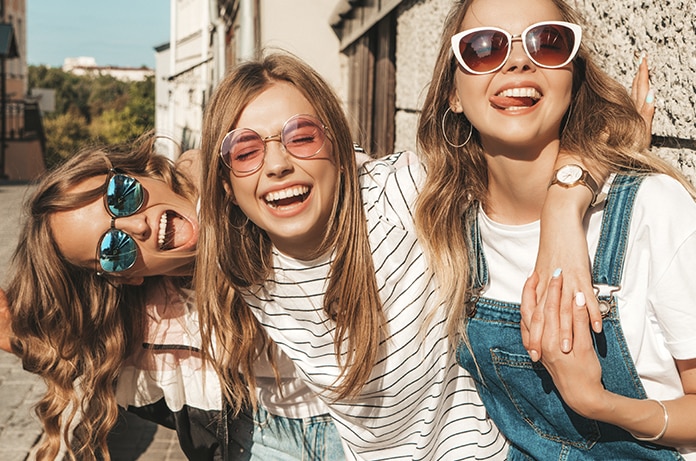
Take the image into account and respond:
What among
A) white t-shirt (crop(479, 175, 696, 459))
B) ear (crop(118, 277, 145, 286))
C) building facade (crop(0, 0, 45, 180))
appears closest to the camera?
white t-shirt (crop(479, 175, 696, 459))

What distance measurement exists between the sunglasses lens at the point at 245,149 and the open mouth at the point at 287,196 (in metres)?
0.10

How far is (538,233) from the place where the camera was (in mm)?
2047

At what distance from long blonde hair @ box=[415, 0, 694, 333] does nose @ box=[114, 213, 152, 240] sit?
106 cm

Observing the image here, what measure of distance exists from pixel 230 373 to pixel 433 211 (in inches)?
40.1

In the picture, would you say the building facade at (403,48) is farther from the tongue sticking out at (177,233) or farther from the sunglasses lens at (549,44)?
the tongue sticking out at (177,233)

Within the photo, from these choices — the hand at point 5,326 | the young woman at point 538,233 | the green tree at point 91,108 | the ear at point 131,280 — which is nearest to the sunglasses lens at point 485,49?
the young woman at point 538,233

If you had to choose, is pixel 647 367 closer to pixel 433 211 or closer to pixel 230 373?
pixel 433 211

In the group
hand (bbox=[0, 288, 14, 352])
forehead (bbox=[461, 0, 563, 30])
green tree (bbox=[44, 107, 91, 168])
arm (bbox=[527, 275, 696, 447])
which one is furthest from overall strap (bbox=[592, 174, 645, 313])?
green tree (bbox=[44, 107, 91, 168])

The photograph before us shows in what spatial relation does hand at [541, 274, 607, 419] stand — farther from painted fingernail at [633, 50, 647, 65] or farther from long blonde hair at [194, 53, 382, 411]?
painted fingernail at [633, 50, 647, 65]

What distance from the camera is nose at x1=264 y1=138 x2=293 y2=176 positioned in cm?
224

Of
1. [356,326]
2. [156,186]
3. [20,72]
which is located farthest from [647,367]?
[20,72]

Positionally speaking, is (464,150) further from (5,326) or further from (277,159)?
(5,326)

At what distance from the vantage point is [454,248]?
7.20 feet

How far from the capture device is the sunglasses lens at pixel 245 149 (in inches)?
89.4
